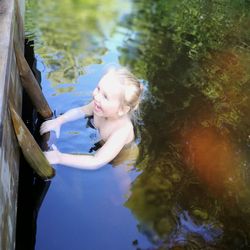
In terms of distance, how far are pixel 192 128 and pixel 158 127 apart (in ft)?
1.13

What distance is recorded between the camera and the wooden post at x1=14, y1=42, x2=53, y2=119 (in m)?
3.61

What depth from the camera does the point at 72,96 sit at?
4691 mm

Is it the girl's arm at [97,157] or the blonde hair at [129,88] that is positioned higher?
the blonde hair at [129,88]

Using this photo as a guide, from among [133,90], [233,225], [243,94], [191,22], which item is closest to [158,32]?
[191,22]

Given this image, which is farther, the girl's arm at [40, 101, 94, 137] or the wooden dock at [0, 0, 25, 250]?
the girl's arm at [40, 101, 94, 137]

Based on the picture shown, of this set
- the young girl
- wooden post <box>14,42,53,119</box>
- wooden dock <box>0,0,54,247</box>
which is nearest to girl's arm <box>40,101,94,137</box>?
wooden post <box>14,42,53,119</box>

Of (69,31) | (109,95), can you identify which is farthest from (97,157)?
(69,31)

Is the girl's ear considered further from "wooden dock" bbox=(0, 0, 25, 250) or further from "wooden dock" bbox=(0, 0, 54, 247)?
"wooden dock" bbox=(0, 0, 25, 250)

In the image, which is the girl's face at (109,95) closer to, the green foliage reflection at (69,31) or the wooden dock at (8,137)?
the wooden dock at (8,137)

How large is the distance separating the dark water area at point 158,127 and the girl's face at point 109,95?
495mm

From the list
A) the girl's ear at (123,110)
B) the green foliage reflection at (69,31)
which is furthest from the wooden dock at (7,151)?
the green foliage reflection at (69,31)

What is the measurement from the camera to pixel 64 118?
3984 mm

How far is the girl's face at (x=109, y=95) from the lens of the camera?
3.43 metres

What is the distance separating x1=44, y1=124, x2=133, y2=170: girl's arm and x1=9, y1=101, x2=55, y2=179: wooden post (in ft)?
0.52
